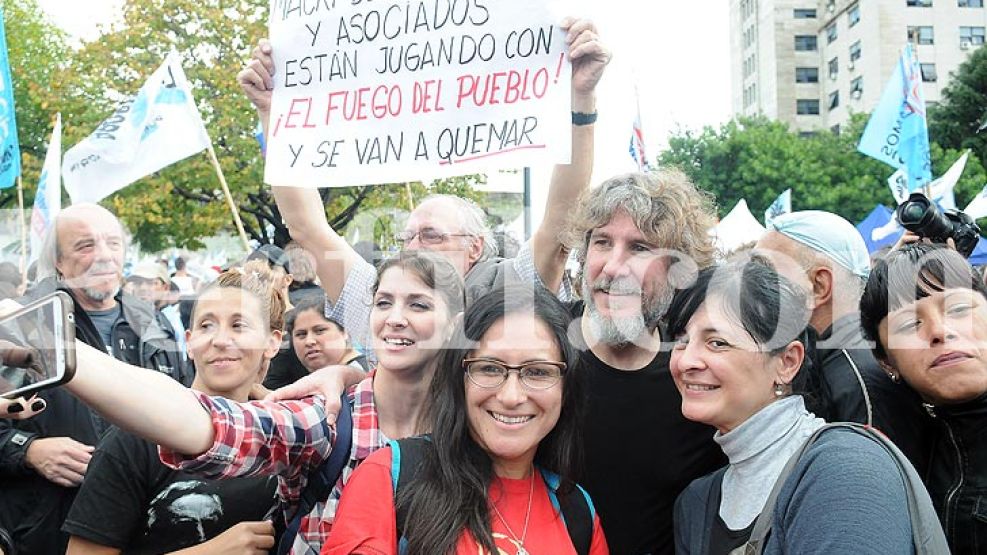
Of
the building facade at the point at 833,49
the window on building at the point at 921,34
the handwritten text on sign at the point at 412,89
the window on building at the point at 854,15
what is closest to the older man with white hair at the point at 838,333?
the handwritten text on sign at the point at 412,89

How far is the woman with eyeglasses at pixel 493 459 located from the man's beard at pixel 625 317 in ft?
1.32

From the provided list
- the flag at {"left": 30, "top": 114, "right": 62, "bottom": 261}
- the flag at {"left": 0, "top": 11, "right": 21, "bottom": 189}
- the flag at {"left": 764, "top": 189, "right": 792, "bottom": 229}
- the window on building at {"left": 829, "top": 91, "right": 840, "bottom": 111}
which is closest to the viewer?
the flag at {"left": 0, "top": 11, "right": 21, "bottom": 189}

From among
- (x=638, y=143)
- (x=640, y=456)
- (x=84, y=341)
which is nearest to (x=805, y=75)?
(x=638, y=143)

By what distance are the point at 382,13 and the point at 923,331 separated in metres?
2.19

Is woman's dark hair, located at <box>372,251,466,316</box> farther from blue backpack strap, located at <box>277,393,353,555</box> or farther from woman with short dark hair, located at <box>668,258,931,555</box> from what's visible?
woman with short dark hair, located at <box>668,258,931,555</box>

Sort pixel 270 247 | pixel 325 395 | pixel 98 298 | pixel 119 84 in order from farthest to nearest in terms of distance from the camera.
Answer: pixel 119 84
pixel 270 247
pixel 98 298
pixel 325 395

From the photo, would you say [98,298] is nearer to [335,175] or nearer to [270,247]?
[335,175]

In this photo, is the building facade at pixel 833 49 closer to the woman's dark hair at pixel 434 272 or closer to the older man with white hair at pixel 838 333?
the older man with white hair at pixel 838 333

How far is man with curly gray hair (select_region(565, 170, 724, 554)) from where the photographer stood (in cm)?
292

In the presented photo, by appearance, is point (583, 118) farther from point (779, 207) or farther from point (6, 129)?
point (779, 207)

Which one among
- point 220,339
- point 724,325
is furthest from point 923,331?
point 220,339

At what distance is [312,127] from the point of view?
3.58 metres

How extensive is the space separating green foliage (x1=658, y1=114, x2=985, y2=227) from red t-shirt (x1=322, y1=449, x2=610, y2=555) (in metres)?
36.2

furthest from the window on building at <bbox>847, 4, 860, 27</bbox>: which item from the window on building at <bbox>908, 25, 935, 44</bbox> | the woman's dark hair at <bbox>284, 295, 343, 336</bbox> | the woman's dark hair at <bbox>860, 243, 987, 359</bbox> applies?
the woman's dark hair at <bbox>860, 243, 987, 359</bbox>
